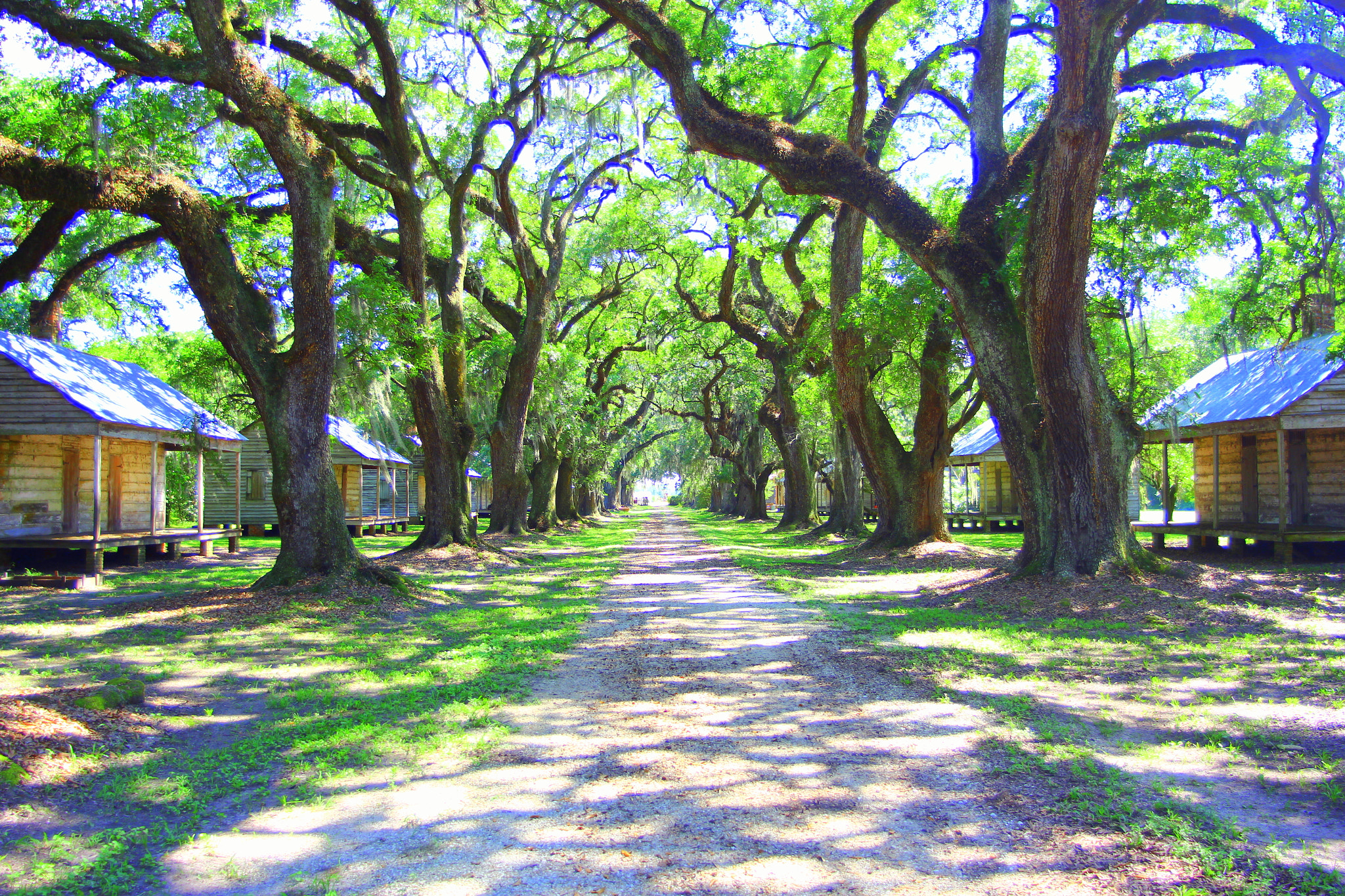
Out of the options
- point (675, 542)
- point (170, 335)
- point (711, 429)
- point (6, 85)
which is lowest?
point (675, 542)

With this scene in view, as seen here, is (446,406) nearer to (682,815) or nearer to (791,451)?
(682,815)

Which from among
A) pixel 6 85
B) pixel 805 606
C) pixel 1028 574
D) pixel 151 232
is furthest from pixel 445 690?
pixel 6 85

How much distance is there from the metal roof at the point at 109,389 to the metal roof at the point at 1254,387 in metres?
18.5

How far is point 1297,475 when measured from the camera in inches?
639

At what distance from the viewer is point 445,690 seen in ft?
19.7

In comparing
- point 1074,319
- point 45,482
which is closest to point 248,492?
point 45,482

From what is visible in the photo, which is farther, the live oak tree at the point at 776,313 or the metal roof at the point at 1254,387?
the live oak tree at the point at 776,313

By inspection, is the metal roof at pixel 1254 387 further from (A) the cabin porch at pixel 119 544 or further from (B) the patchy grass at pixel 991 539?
(A) the cabin porch at pixel 119 544

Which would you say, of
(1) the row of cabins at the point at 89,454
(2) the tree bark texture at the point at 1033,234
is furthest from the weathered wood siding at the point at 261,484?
(2) the tree bark texture at the point at 1033,234

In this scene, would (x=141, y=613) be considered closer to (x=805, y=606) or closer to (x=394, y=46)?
(x=805, y=606)

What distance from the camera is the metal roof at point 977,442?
2723 centimetres

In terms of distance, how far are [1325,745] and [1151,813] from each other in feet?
5.72

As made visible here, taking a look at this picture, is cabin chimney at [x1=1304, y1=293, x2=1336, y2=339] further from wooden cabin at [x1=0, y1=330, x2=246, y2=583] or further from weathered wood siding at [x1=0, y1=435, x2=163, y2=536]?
weathered wood siding at [x1=0, y1=435, x2=163, y2=536]

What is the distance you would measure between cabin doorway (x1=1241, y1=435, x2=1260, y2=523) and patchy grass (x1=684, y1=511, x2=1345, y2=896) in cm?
A: 568
